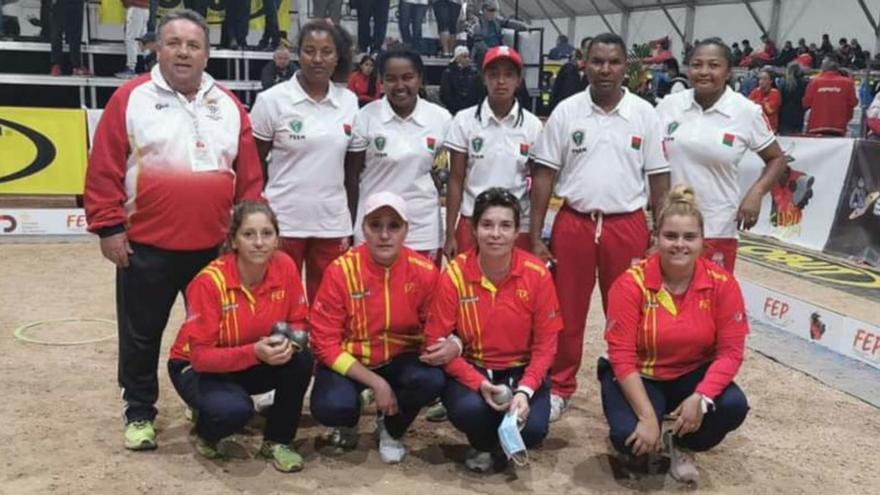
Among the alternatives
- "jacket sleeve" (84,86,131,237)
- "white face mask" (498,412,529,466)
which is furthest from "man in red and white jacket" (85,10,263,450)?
"white face mask" (498,412,529,466)

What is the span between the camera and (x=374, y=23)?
37.7 ft

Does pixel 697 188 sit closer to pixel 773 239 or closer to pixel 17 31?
pixel 773 239

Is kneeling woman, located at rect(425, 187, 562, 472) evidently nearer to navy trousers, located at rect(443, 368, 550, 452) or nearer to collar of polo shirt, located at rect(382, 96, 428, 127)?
navy trousers, located at rect(443, 368, 550, 452)

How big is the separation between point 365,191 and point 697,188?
1.54 metres

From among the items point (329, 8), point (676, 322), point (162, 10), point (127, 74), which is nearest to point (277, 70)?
point (329, 8)

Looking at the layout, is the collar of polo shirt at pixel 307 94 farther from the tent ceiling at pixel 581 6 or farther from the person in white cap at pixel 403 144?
the tent ceiling at pixel 581 6

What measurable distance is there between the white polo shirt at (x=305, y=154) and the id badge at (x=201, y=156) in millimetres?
452

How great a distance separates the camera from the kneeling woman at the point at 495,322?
340 cm

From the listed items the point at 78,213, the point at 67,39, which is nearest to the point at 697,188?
the point at 78,213

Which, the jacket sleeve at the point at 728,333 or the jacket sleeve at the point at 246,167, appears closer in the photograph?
the jacket sleeve at the point at 728,333

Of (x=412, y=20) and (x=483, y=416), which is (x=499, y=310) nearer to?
(x=483, y=416)

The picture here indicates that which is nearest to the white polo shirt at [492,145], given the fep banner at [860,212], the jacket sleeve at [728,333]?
the jacket sleeve at [728,333]

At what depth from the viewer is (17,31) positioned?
1141cm

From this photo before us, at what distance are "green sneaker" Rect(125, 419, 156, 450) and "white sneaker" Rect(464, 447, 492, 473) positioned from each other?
1.34 metres
